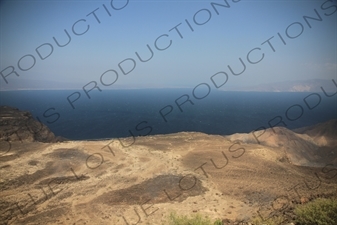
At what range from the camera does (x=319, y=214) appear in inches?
333

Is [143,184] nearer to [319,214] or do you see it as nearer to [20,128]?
[319,214]

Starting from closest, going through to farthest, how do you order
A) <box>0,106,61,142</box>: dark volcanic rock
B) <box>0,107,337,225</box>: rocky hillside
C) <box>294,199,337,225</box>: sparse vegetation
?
<box>294,199,337,225</box>: sparse vegetation, <box>0,107,337,225</box>: rocky hillside, <box>0,106,61,142</box>: dark volcanic rock

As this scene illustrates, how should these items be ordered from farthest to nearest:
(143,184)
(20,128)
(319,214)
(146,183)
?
1. (20,128)
2. (146,183)
3. (143,184)
4. (319,214)

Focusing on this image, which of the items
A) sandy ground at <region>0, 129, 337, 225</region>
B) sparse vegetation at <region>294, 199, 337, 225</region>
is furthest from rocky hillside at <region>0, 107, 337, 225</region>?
sparse vegetation at <region>294, 199, 337, 225</region>

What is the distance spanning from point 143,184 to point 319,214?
11838 millimetres

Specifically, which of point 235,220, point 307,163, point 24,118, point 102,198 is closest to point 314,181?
point 235,220

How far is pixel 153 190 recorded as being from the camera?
16.0m

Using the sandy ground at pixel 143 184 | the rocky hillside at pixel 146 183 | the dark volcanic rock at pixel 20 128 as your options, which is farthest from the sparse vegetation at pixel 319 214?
the dark volcanic rock at pixel 20 128

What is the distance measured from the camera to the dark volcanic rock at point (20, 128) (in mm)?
26462

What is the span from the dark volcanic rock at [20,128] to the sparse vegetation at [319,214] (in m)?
30.2

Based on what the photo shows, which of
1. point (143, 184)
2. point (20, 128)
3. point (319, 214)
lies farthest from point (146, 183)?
point (20, 128)

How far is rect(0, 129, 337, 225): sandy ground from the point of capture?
42.6 feet

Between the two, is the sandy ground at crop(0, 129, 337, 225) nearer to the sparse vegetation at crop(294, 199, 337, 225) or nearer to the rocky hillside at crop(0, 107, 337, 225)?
the rocky hillside at crop(0, 107, 337, 225)

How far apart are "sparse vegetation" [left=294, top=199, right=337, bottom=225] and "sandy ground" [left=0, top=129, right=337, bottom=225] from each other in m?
1.99
